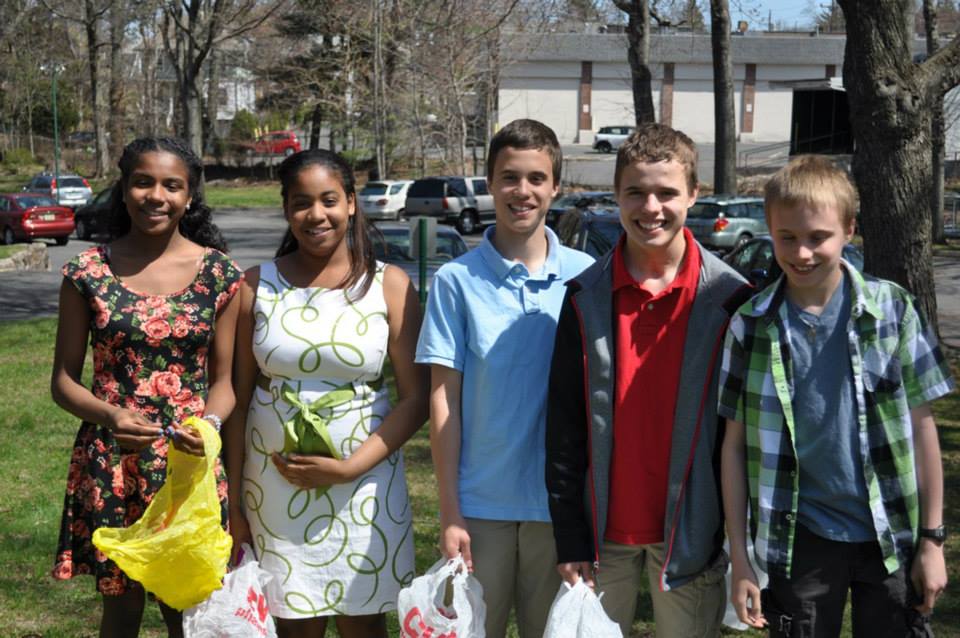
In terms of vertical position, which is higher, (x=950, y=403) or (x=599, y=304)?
(x=599, y=304)

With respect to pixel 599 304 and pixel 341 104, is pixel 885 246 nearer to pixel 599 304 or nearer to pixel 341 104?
pixel 599 304

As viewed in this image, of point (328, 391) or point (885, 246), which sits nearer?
point (328, 391)

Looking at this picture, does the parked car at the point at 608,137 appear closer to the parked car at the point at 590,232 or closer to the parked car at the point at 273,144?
the parked car at the point at 273,144

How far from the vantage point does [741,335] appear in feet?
8.94

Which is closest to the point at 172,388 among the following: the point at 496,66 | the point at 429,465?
the point at 429,465

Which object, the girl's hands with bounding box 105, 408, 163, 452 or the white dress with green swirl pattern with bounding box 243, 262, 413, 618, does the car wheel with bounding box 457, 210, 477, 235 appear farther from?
the girl's hands with bounding box 105, 408, 163, 452

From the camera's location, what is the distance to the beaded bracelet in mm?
3080

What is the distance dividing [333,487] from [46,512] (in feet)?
11.4

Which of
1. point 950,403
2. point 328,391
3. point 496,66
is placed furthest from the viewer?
point 496,66

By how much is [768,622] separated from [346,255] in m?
1.62

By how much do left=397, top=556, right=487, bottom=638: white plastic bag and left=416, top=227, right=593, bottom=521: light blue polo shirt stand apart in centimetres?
19

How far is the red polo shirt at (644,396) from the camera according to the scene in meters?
2.85

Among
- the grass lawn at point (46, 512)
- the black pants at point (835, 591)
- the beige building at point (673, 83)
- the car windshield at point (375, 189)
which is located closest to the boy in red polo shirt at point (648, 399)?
the black pants at point (835, 591)

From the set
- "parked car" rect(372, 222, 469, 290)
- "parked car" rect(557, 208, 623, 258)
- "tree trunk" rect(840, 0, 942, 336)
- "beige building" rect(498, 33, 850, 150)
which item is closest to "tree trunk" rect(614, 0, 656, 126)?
"parked car" rect(372, 222, 469, 290)
